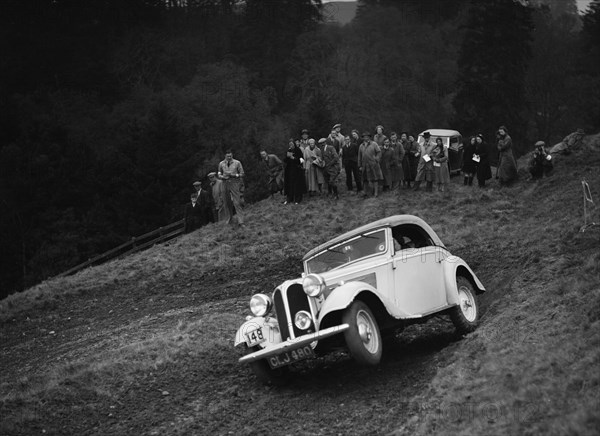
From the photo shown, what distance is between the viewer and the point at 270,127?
56281 mm

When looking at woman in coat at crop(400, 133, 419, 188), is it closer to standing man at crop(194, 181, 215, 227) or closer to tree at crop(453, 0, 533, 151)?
standing man at crop(194, 181, 215, 227)

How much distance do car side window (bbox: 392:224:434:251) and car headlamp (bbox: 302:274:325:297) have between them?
6.71ft

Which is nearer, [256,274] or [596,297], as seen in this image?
[596,297]

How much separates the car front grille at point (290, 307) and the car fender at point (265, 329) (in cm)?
20

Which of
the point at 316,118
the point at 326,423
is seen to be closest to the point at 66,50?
the point at 316,118

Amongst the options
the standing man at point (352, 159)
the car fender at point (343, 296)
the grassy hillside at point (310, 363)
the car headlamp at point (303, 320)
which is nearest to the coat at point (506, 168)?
the grassy hillside at point (310, 363)

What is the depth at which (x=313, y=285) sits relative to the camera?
37.4 feet

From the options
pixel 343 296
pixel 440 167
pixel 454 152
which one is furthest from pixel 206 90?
pixel 343 296

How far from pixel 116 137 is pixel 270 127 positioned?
996cm

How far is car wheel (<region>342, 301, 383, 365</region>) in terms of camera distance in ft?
35.7

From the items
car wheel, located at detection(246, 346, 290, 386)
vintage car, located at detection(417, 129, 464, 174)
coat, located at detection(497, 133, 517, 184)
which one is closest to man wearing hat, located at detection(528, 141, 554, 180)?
coat, located at detection(497, 133, 517, 184)

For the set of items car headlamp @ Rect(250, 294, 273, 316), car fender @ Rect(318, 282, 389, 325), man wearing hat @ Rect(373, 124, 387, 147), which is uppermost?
man wearing hat @ Rect(373, 124, 387, 147)

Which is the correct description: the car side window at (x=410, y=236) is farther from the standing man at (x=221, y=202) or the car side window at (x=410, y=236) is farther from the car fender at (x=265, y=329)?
the standing man at (x=221, y=202)

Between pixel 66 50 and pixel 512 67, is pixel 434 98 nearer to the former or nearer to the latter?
pixel 512 67
